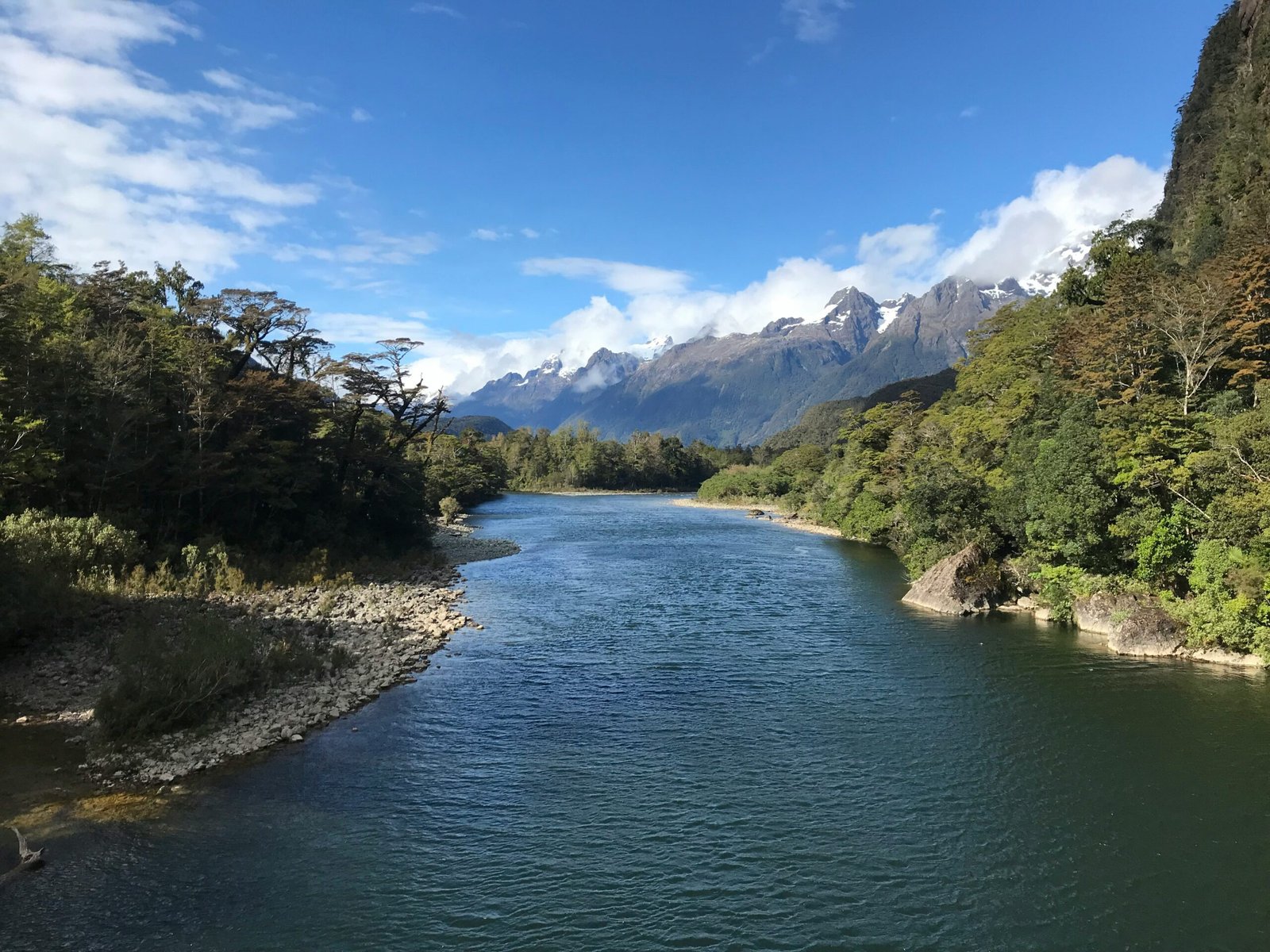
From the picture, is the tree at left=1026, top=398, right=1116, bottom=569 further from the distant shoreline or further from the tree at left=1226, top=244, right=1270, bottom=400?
the distant shoreline

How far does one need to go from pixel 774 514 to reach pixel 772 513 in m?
1.31

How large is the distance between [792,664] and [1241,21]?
73533 mm

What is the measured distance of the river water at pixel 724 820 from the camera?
10891mm

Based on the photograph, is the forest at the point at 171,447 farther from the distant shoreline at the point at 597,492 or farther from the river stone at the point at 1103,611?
the distant shoreline at the point at 597,492

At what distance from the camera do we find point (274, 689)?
65.3ft

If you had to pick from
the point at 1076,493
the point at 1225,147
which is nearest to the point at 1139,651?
the point at 1076,493

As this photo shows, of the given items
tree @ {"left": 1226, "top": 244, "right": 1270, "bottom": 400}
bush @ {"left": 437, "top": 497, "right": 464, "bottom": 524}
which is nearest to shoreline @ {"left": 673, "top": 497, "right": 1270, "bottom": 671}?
tree @ {"left": 1226, "top": 244, "right": 1270, "bottom": 400}

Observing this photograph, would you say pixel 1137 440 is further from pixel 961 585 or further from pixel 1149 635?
pixel 961 585

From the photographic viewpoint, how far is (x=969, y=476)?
123 feet

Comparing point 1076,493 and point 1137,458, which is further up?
point 1137,458

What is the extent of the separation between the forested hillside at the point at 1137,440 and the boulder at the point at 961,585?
1164mm

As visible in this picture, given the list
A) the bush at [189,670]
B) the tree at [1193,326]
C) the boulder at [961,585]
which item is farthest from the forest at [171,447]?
the tree at [1193,326]

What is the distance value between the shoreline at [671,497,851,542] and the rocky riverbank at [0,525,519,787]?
145ft

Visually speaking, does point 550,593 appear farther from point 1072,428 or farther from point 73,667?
point 1072,428
